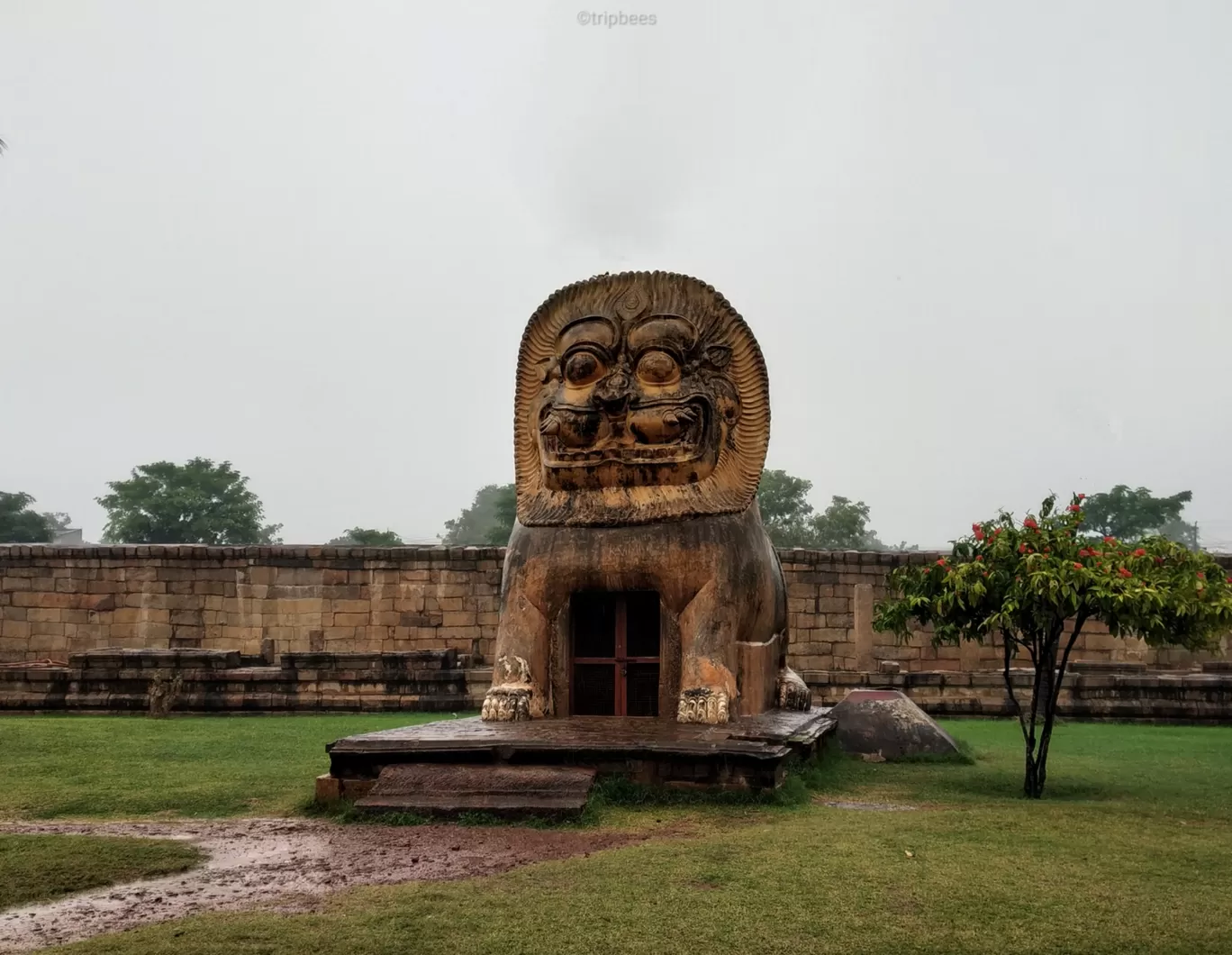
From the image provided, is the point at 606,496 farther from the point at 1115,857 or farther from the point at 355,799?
the point at 1115,857

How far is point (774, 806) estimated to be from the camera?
531 centimetres

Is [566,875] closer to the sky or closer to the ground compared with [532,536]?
closer to the ground

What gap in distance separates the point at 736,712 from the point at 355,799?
227 centimetres

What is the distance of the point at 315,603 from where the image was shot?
15.9 metres

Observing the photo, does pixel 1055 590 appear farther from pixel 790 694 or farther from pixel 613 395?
pixel 613 395

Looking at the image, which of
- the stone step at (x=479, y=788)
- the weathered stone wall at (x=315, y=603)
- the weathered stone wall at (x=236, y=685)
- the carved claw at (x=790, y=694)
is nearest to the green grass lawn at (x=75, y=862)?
the stone step at (x=479, y=788)

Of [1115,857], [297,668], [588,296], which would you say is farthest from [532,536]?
[297,668]

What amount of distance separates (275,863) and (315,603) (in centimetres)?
1199

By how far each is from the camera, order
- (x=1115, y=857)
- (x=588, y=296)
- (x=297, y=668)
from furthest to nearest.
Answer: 1. (x=297, y=668)
2. (x=588, y=296)
3. (x=1115, y=857)

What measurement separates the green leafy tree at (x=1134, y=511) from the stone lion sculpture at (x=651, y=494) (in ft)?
111

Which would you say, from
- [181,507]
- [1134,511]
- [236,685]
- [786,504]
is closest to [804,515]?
[786,504]

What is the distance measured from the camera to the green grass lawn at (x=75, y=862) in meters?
3.79

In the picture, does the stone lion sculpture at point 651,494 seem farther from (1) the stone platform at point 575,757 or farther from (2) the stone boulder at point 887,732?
(2) the stone boulder at point 887,732

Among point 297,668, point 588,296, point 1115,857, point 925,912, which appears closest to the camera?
point 925,912
